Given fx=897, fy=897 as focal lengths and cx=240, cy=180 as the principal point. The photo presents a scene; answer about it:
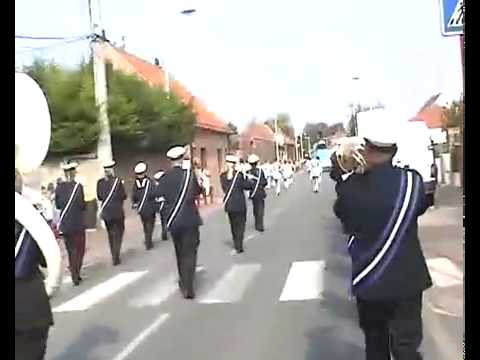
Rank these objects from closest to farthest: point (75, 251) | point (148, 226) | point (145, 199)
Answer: point (145, 199) < point (75, 251) < point (148, 226)

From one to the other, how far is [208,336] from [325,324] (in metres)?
0.85

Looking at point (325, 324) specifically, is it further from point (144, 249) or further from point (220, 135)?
point (144, 249)

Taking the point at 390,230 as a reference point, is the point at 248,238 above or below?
below

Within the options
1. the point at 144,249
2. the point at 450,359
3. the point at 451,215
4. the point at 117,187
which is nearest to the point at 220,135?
the point at 117,187

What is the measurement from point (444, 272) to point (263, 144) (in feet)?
9.10

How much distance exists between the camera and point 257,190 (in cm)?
793

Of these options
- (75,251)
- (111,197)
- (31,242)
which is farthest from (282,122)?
(75,251)

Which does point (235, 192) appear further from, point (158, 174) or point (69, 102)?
point (69, 102)

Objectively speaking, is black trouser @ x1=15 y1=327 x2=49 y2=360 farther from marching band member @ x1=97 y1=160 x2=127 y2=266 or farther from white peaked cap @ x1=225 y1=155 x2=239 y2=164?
white peaked cap @ x1=225 y1=155 x2=239 y2=164

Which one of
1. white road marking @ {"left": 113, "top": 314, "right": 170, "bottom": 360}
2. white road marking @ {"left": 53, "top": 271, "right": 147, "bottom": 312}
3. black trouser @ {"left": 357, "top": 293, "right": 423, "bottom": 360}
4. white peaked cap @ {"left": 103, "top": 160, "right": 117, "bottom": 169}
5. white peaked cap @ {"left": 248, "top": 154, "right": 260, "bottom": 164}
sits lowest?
white road marking @ {"left": 113, "top": 314, "right": 170, "bottom": 360}

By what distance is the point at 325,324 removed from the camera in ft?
20.7

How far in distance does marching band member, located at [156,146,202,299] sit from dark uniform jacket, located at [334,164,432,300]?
8.26ft

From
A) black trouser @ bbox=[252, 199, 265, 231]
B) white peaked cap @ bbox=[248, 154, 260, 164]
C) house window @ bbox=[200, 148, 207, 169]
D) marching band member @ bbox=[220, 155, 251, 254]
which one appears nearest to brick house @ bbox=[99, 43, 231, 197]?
white peaked cap @ bbox=[248, 154, 260, 164]

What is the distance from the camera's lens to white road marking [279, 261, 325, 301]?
7457mm
